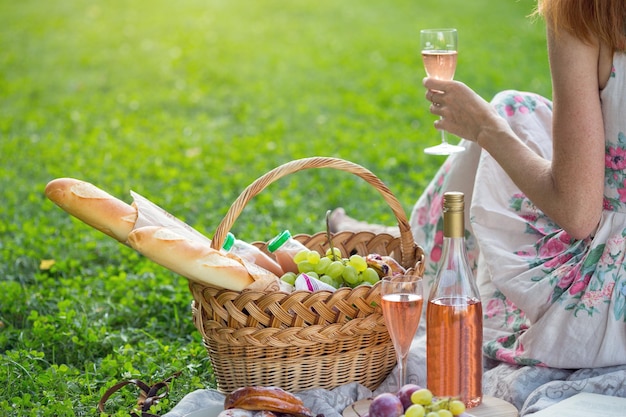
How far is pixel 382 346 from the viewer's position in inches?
115

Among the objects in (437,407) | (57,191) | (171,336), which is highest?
(57,191)

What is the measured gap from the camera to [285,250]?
3.14m

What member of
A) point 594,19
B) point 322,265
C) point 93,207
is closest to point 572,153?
point 594,19

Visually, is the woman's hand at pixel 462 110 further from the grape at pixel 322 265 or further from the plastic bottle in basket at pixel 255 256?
the plastic bottle in basket at pixel 255 256

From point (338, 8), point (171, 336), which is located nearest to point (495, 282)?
point (171, 336)

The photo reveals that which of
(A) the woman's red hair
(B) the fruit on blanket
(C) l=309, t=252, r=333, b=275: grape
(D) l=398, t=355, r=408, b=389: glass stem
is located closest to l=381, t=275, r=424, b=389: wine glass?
(D) l=398, t=355, r=408, b=389: glass stem

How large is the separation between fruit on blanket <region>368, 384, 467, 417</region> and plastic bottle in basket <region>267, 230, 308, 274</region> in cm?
99

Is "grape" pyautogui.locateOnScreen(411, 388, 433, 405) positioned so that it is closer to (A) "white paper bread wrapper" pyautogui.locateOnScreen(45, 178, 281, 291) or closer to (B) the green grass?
(A) "white paper bread wrapper" pyautogui.locateOnScreen(45, 178, 281, 291)

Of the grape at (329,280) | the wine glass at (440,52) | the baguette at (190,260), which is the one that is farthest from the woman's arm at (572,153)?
the baguette at (190,260)

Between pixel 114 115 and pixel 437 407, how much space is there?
5979 mm

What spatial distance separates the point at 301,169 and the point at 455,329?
2.67ft

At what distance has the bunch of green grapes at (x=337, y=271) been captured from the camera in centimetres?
293

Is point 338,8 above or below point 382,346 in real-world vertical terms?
above

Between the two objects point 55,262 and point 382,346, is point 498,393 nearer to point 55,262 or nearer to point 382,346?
point 382,346
